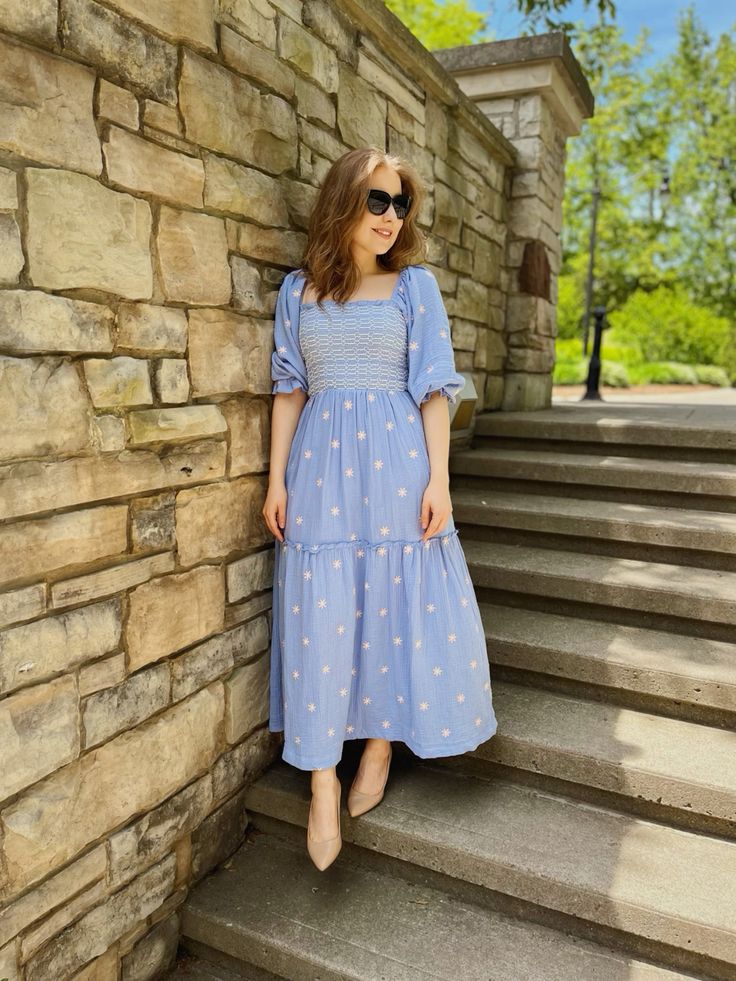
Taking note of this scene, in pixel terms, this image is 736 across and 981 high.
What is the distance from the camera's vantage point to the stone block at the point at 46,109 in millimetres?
1474

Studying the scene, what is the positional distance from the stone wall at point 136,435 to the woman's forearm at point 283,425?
74mm

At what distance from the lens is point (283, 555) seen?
229 centimetres

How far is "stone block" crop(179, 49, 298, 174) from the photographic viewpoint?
1.98 metres

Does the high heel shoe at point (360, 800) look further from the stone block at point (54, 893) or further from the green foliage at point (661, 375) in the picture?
the green foliage at point (661, 375)

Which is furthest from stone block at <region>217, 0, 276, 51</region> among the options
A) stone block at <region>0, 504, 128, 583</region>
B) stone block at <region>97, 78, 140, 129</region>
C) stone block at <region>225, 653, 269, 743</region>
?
stone block at <region>225, 653, 269, 743</region>

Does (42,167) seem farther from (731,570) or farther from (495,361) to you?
(495,361)

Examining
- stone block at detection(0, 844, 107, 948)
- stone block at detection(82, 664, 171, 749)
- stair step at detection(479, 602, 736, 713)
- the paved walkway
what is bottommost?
stone block at detection(0, 844, 107, 948)

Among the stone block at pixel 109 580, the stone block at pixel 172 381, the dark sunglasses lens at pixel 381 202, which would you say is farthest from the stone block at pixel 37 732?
the dark sunglasses lens at pixel 381 202

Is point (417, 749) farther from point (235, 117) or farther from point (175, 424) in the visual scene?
point (235, 117)

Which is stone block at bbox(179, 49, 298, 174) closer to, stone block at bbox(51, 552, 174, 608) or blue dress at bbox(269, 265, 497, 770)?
blue dress at bbox(269, 265, 497, 770)

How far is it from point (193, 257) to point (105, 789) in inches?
57.6

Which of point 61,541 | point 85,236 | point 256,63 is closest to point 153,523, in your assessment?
point 61,541

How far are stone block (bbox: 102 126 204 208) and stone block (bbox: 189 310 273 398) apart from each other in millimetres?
319

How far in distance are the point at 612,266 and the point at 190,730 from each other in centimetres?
2757
